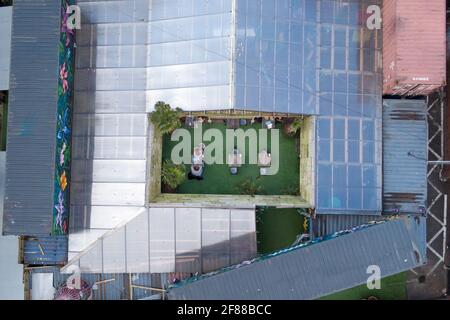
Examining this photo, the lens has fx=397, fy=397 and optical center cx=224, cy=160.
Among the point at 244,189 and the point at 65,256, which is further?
the point at 244,189

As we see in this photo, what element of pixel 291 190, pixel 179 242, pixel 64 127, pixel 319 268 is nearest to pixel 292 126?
pixel 291 190

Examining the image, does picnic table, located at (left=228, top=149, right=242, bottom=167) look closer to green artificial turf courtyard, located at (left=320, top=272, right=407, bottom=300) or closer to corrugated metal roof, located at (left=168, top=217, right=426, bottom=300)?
corrugated metal roof, located at (left=168, top=217, right=426, bottom=300)

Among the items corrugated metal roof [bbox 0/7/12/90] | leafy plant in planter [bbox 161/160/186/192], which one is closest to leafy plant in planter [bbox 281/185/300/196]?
leafy plant in planter [bbox 161/160/186/192]

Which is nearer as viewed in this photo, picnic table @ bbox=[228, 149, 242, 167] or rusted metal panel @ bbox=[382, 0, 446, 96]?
rusted metal panel @ bbox=[382, 0, 446, 96]

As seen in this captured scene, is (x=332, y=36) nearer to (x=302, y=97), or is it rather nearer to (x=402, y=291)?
(x=302, y=97)

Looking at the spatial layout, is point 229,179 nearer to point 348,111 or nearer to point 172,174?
point 172,174

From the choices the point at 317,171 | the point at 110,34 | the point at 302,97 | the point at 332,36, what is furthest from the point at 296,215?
the point at 110,34
